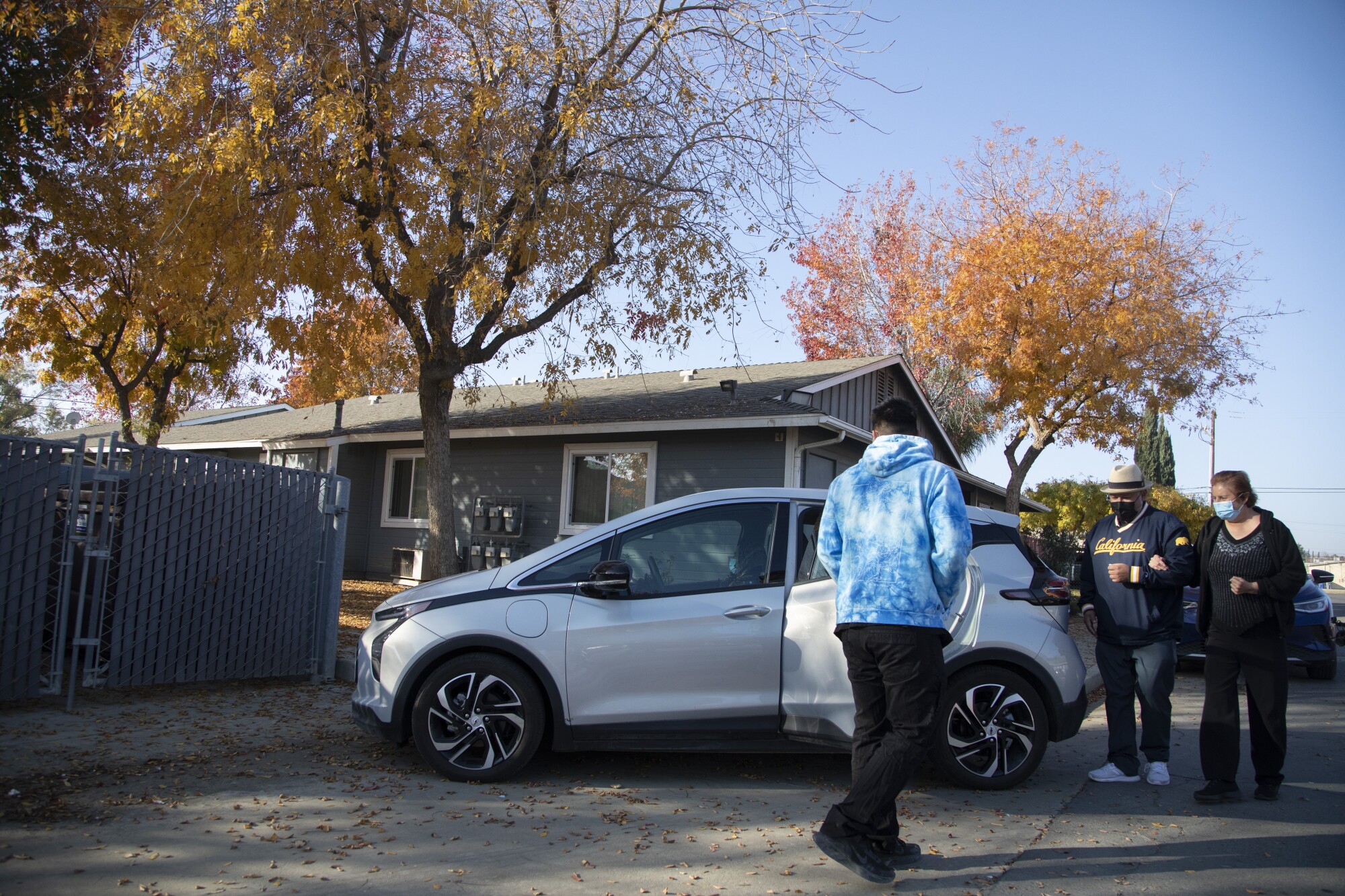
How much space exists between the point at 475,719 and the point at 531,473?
1085cm

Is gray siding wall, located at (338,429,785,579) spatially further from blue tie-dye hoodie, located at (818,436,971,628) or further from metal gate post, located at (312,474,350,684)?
blue tie-dye hoodie, located at (818,436,971,628)

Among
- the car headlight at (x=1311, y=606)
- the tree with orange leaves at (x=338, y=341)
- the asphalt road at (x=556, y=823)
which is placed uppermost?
the tree with orange leaves at (x=338, y=341)

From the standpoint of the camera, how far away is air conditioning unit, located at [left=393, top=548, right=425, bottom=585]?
A: 17.1m

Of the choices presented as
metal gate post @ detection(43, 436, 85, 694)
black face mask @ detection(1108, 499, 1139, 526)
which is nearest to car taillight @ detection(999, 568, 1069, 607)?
black face mask @ detection(1108, 499, 1139, 526)

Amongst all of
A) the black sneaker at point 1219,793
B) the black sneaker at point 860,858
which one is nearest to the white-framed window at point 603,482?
the black sneaker at point 1219,793

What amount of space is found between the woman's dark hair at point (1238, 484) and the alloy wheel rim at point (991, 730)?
1.74 m

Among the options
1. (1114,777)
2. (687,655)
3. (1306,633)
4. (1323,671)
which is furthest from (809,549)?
(1323,671)

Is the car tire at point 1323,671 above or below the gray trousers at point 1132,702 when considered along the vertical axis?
below

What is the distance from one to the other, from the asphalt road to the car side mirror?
43.4 inches

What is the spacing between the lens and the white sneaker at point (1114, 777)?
5.70 m

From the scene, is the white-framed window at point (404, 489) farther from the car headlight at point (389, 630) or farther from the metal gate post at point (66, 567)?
the car headlight at point (389, 630)

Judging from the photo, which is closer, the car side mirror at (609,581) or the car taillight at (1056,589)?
the car side mirror at (609,581)

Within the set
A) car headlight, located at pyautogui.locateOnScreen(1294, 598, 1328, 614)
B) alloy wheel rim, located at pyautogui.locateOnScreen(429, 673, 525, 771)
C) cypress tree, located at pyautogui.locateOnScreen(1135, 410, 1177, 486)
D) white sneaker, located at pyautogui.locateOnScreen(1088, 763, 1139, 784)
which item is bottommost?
white sneaker, located at pyautogui.locateOnScreen(1088, 763, 1139, 784)

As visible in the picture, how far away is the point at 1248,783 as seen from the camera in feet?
18.9
